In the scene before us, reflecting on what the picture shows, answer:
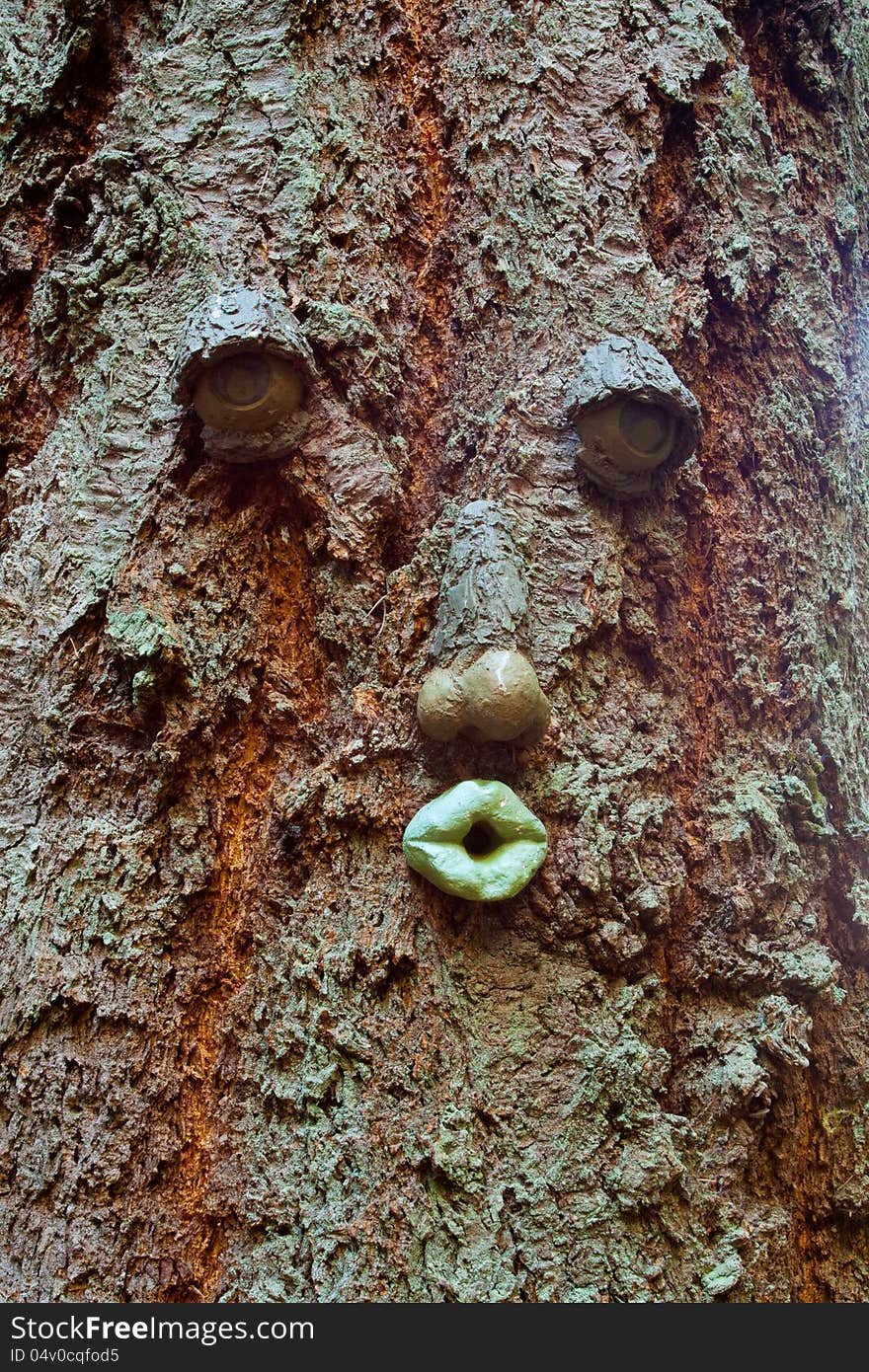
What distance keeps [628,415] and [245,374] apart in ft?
1.27

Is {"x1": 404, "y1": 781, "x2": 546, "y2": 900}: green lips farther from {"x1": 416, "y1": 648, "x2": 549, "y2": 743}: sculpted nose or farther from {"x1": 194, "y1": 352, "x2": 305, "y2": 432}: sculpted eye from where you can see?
{"x1": 194, "y1": 352, "x2": 305, "y2": 432}: sculpted eye

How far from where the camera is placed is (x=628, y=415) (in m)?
1.06

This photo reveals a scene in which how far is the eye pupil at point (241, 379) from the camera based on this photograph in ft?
3.49

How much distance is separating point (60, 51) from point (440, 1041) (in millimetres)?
1261

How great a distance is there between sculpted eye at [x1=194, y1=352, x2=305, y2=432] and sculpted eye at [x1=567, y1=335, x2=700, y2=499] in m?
0.29

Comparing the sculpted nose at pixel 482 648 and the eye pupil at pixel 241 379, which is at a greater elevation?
the eye pupil at pixel 241 379

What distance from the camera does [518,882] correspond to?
944 millimetres

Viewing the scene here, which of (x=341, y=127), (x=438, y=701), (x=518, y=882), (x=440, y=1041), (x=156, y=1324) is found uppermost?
(x=341, y=127)

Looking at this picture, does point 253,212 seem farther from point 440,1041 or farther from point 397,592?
point 440,1041

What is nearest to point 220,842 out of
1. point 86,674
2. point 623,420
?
point 86,674

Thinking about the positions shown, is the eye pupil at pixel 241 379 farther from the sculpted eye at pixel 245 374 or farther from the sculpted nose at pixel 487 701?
the sculpted nose at pixel 487 701

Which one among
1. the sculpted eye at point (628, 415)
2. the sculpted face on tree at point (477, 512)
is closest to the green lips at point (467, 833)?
the sculpted face on tree at point (477, 512)

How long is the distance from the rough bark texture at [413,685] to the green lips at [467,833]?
4cm

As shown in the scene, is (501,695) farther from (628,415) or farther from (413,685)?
(628,415)
